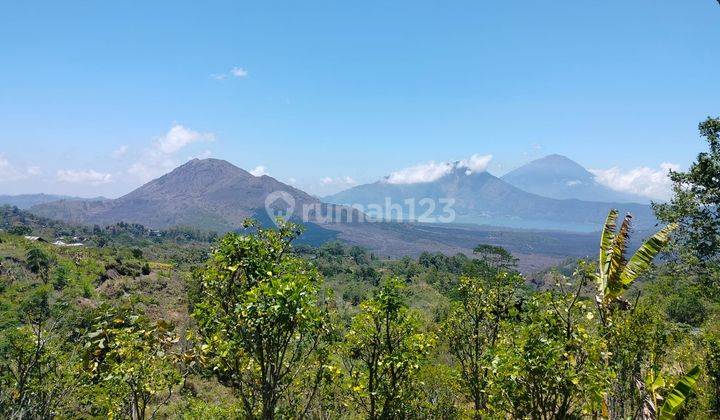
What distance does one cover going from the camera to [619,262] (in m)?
10.3

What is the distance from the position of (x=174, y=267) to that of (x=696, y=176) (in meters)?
89.4

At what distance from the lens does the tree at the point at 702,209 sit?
757 inches

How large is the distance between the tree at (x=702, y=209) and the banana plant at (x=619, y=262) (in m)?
10.7

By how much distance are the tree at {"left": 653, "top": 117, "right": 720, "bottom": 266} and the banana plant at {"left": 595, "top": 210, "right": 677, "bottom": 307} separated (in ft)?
35.0

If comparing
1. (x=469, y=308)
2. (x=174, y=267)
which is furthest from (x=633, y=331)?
(x=174, y=267)

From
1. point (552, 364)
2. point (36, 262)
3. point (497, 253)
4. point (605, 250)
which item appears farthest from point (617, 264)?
point (497, 253)

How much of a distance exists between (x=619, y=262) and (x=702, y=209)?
45.3 ft

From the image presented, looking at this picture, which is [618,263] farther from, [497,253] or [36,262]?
[497,253]

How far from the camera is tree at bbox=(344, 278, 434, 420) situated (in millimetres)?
8258

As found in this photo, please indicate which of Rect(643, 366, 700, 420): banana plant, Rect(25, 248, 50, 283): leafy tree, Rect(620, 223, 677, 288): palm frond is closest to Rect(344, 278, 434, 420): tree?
Rect(643, 366, 700, 420): banana plant

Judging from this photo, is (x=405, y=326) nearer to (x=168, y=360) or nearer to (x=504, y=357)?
(x=504, y=357)

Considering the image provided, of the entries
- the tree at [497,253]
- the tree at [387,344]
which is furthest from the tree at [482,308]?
the tree at [497,253]

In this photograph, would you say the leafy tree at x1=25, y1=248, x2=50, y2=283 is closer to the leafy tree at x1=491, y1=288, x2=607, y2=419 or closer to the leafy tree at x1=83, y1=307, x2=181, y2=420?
the leafy tree at x1=83, y1=307, x2=181, y2=420

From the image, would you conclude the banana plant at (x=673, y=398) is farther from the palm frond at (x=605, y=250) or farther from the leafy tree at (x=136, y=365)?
the leafy tree at (x=136, y=365)
